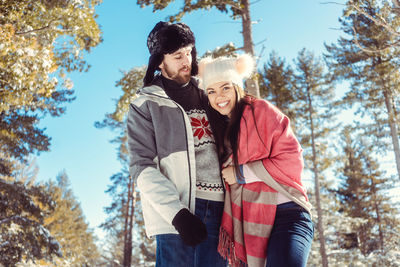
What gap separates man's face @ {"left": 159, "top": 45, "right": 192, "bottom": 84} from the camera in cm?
270

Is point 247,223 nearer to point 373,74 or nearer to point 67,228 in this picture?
point 373,74

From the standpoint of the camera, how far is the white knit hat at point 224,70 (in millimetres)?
2664

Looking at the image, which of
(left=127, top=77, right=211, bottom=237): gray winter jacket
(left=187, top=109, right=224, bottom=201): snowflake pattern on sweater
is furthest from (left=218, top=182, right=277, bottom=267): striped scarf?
(left=127, top=77, right=211, bottom=237): gray winter jacket

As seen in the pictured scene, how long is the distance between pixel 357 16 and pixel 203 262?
18.6 meters

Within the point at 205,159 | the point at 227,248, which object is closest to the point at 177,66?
the point at 205,159

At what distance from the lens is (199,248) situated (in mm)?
2207

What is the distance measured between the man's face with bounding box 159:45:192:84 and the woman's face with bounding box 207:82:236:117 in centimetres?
25

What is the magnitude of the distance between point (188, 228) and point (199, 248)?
39 cm

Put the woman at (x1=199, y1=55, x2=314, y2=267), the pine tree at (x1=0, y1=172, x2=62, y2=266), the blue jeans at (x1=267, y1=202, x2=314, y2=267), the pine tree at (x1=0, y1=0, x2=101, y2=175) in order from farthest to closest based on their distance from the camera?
the pine tree at (x1=0, y1=172, x2=62, y2=266) → the pine tree at (x1=0, y1=0, x2=101, y2=175) → the woman at (x1=199, y1=55, x2=314, y2=267) → the blue jeans at (x1=267, y1=202, x2=314, y2=267)

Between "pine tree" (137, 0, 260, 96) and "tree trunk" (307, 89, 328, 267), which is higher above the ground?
"pine tree" (137, 0, 260, 96)

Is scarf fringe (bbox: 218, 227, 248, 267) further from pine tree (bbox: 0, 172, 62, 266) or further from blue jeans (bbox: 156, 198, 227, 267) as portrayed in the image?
pine tree (bbox: 0, 172, 62, 266)

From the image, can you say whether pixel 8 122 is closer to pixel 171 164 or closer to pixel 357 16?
pixel 171 164

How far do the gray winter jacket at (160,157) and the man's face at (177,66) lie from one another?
0.30m

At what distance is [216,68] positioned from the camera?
269 cm
